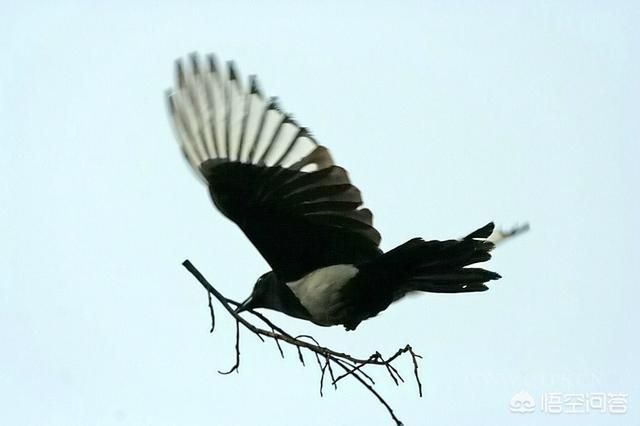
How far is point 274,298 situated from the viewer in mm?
3268

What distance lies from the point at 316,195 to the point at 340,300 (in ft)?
1.17

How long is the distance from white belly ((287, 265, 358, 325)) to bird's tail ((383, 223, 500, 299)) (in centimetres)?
18

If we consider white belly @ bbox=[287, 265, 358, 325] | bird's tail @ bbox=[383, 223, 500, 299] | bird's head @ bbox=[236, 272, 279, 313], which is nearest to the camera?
bird's tail @ bbox=[383, 223, 500, 299]

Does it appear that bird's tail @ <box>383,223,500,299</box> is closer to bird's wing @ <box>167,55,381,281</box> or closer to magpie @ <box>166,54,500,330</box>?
magpie @ <box>166,54,500,330</box>

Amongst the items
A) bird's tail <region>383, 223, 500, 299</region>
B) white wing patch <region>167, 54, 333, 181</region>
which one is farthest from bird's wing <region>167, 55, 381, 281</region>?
bird's tail <region>383, 223, 500, 299</region>

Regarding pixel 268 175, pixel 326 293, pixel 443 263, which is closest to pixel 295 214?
pixel 268 175

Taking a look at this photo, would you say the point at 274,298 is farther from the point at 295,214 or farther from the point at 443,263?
the point at 443,263

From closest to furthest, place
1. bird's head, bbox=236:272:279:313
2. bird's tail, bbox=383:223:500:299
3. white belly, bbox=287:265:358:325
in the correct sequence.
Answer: bird's tail, bbox=383:223:500:299, white belly, bbox=287:265:358:325, bird's head, bbox=236:272:279:313

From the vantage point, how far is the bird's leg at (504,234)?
345 cm

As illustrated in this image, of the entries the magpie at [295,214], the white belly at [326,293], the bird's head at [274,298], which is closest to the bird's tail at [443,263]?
the magpie at [295,214]

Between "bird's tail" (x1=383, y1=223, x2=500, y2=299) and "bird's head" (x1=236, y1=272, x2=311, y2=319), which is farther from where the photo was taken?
"bird's head" (x1=236, y1=272, x2=311, y2=319)

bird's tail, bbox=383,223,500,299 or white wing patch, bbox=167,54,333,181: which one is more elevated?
white wing patch, bbox=167,54,333,181

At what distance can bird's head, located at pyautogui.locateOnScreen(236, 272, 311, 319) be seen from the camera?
10.5 ft

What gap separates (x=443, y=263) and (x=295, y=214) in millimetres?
522
